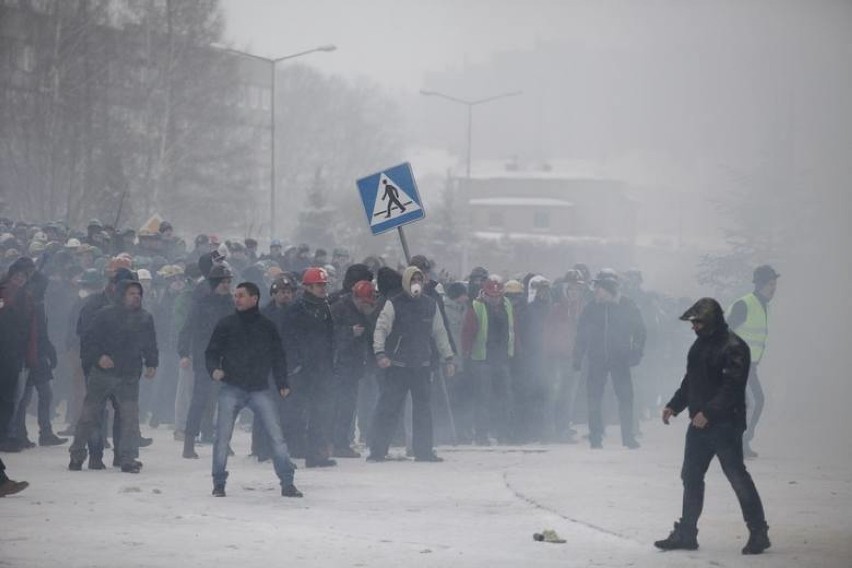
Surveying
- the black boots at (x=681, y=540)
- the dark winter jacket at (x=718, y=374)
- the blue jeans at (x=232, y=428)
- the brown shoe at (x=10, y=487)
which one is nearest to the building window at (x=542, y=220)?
the blue jeans at (x=232, y=428)

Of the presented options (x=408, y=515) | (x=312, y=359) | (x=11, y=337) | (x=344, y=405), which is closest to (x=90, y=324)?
(x=11, y=337)

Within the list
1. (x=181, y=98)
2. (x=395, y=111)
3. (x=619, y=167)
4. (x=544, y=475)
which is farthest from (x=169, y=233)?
(x=619, y=167)

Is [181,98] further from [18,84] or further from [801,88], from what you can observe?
[801,88]

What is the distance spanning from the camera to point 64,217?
46.4 m

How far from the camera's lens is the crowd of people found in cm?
1374

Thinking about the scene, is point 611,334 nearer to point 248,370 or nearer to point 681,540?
point 248,370

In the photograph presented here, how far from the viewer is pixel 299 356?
14.4 m

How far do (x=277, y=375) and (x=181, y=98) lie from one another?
41895mm

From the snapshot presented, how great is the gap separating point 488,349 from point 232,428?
605cm

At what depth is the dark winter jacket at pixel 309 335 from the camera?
1438 centimetres

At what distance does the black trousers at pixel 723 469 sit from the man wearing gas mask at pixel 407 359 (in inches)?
203

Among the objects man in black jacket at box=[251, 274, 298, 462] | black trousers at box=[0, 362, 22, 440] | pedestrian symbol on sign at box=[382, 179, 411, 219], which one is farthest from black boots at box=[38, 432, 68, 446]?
pedestrian symbol on sign at box=[382, 179, 411, 219]

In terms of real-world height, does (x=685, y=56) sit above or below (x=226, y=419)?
above

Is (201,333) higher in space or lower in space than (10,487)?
higher
